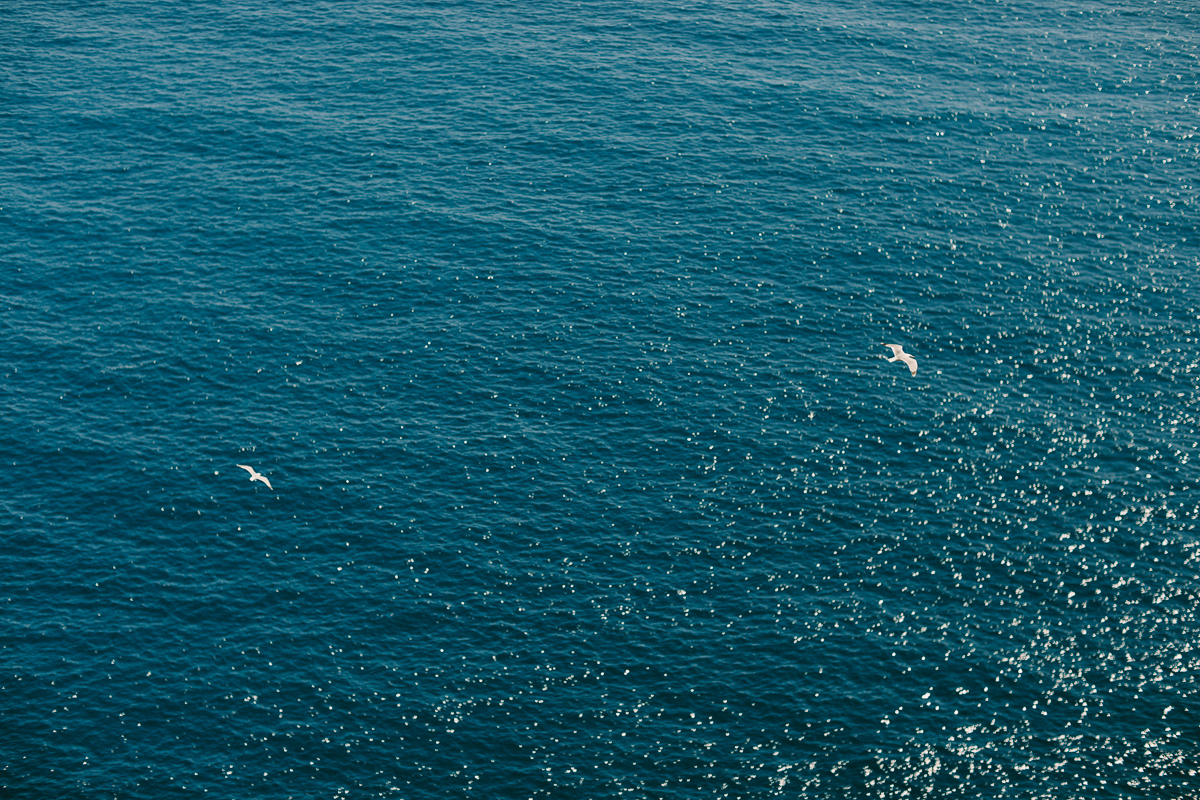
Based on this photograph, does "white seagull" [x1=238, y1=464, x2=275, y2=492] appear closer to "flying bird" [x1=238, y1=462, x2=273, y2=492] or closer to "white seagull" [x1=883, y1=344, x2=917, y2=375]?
"flying bird" [x1=238, y1=462, x2=273, y2=492]

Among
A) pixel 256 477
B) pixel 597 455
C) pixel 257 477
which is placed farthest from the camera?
pixel 597 455

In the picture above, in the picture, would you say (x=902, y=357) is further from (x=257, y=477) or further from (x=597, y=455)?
(x=257, y=477)

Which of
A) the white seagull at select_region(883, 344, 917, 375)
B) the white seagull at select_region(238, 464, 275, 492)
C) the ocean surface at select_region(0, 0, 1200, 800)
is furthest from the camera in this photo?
the white seagull at select_region(883, 344, 917, 375)

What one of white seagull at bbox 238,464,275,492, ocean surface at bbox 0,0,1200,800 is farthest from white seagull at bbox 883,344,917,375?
white seagull at bbox 238,464,275,492

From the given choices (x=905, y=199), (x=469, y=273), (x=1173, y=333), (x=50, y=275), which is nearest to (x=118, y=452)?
(x=50, y=275)

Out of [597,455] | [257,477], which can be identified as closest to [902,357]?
[597,455]

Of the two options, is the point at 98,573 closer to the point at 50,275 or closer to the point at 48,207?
the point at 50,275
